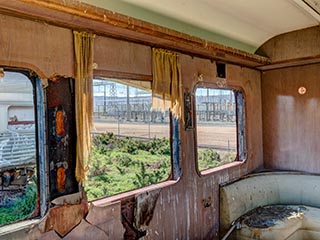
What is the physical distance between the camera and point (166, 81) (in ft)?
9.28

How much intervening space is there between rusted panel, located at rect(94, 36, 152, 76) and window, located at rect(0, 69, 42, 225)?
0.55 m

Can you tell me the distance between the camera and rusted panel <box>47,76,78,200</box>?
2041mm

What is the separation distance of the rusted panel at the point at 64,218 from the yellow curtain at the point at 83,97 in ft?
0.63

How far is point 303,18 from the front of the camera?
10.6 feet

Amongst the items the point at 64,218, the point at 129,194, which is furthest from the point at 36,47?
the point at 129,194

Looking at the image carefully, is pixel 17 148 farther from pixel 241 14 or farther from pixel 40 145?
pixel 241 14

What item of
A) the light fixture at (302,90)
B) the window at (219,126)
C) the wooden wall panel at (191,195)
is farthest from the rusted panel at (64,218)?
the light fixture at (302,90)

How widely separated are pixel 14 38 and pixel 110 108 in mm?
914

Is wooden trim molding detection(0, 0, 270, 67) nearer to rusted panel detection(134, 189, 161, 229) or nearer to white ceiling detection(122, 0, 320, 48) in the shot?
white ceiling detection(122, 0, 320, 48)

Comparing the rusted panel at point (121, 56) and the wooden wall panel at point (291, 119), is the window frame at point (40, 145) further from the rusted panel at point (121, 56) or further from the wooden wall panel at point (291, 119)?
the wooden wall panel at point (291, 119)

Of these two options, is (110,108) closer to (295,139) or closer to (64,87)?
(64,87)

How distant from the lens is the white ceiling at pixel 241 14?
100 inches

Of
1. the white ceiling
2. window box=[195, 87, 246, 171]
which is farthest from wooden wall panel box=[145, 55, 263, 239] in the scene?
the white ceiling

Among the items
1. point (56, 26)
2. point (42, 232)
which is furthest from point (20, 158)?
point (56, 26)
